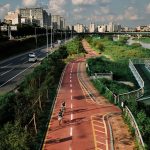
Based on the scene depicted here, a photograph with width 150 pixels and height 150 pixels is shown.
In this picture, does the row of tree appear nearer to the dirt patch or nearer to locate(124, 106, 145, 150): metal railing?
the dirt patch

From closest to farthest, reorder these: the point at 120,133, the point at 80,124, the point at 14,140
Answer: the point at 14,140
the point at 120,133
the point at 80,124

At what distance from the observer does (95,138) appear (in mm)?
26234

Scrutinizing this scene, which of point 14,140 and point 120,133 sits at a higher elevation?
point 14,140

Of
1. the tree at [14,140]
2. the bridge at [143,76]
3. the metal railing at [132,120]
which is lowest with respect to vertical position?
the bridge at [143,76]

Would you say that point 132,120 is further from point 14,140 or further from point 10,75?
point 10,75

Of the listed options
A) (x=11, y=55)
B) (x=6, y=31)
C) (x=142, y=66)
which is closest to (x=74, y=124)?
(x=142, y=66)

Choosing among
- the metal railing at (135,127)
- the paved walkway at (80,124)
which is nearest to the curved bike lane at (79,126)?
the paved walkway at (80,124)

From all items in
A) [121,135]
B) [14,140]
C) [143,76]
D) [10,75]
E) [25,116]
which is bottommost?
[143,76]

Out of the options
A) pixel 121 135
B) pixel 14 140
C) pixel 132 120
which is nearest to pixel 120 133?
pixel 121 135

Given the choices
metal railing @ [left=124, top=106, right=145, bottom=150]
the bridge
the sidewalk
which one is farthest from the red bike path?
the bridge

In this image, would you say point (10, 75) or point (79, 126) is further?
point (10, 75)

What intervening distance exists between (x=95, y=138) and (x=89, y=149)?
228cm

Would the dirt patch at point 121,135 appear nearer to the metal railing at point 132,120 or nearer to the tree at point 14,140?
the metal railing at point 132,120

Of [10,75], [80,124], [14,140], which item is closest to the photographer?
[14,140]
